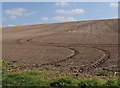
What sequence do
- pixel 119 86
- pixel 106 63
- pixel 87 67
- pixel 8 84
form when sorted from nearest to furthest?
pixel 119 86 < pixel 8 84 < pixel 87 67 < pixel 106 63

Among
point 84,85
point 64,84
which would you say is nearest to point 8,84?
point 64,84

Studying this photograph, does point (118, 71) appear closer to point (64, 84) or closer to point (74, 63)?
point (74, 63)

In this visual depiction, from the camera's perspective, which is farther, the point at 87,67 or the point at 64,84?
the point at 87,67

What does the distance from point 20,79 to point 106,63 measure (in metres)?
7.08

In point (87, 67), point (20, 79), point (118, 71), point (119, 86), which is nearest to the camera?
point (119, 86)

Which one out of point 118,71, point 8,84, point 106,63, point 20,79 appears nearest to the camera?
point 8,84

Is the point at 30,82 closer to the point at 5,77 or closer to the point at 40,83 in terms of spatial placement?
the point at 40,83

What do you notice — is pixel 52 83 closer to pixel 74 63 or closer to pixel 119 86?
pixel 119 86

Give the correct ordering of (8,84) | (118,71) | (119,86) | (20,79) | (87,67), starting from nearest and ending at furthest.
A: 1. (119,86)
2. (8,84)
3. (20,79)
4. (118,71)
5. (87,67)

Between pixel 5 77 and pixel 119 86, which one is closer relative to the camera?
pixel 119 86

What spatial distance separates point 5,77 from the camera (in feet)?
30.1

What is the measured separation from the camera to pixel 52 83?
821cm

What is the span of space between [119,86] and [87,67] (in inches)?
200

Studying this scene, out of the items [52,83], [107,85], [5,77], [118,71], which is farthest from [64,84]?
[118,71]
